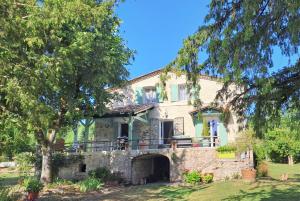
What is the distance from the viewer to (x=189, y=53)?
945 centimetres

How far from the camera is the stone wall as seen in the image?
936 inches

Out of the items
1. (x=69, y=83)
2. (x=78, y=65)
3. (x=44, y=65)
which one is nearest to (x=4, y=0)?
(x=44, y=65)

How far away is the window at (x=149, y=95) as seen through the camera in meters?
31.1

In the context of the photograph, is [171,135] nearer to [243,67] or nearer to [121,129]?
[121,129]

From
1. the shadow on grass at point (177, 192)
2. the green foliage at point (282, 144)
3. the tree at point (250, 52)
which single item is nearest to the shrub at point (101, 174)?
the shadow on grass at point (177, 192)

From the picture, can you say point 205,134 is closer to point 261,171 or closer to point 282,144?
point 261,171

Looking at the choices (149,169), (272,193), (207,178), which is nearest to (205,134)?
(207,178)

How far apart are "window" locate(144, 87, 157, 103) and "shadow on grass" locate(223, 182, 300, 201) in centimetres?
1362

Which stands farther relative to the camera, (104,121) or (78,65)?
(104,121)

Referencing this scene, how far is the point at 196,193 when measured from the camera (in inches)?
742

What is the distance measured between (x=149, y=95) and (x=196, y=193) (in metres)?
13.6

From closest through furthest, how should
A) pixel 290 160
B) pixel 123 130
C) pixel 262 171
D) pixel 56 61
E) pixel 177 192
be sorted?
pixel 56 61, pixel 177 192, pixel 262 171, pixel 123 130, pixel 290 160

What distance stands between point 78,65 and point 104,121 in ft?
36.9

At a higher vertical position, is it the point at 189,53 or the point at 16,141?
the point at 189,53
